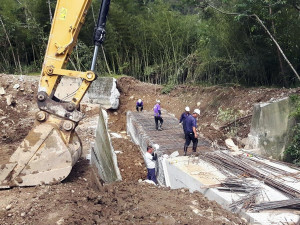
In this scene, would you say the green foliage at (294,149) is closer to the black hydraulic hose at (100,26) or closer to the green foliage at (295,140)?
the green foliage at (295,140)

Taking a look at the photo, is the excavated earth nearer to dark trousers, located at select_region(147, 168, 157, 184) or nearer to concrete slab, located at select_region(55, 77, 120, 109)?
dark trousers, located at select_region(147, 168, 157, 184)

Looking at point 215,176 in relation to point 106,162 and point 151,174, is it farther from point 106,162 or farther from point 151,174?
point 106,162

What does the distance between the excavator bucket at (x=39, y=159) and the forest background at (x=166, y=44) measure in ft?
28.4

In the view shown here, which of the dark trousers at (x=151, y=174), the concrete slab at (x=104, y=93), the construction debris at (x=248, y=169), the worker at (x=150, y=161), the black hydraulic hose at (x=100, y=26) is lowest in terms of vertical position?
the dark trousers at (x=151, y=174)

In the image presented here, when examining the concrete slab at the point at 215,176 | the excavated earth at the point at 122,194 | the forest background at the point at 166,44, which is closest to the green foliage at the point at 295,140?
the concrete slab at the point at 215,176

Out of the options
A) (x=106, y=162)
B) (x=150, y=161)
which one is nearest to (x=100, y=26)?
(x=150, y=161)

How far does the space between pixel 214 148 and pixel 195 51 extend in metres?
9.51

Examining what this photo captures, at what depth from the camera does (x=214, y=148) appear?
28.9 feet

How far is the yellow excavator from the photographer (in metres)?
5.25

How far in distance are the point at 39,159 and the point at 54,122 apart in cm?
69

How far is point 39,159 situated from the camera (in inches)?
208

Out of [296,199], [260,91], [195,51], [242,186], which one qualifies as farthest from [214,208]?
[195,51]

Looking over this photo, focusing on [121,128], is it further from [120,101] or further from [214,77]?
[214,77]

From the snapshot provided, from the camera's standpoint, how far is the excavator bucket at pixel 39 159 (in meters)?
5.24
